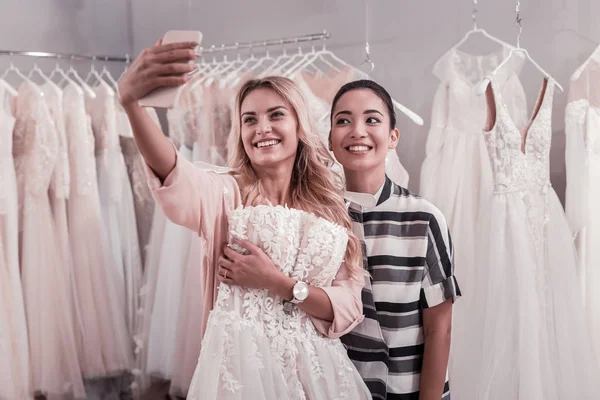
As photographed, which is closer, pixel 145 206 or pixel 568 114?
pixel 568 114

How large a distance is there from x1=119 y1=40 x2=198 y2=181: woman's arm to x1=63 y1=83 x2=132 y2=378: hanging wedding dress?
5.21 ft

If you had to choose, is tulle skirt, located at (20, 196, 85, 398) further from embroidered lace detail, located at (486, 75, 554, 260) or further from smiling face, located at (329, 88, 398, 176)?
embroidered lace detail, located at (486, 75, 554, 260)

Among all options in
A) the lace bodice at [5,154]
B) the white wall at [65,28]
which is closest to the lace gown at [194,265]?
the lace bodice at [5,154]

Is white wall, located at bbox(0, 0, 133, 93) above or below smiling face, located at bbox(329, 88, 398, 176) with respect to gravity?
above

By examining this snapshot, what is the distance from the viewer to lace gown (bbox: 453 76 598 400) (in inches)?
71.1

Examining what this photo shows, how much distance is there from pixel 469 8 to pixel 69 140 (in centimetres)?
173

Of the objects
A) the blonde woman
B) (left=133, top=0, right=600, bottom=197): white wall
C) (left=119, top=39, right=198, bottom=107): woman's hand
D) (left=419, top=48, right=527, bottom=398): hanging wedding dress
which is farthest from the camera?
(left=133, top=0, right=600, bottom=197): white wall

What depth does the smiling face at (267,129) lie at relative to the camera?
139cm

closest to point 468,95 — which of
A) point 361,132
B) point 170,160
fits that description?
point 361,132

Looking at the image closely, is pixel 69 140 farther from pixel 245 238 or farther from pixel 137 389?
pixel 245 238

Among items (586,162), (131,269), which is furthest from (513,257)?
(131,269)

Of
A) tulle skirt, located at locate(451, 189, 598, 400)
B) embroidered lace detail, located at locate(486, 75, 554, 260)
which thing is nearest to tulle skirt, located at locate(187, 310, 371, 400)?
tulle skirt, located at locate(451, 189, 598, 400)

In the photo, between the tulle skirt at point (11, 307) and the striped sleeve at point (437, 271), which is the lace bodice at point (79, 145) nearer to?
the tulle skirt at point (11, 307)

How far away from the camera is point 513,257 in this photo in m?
1.92
